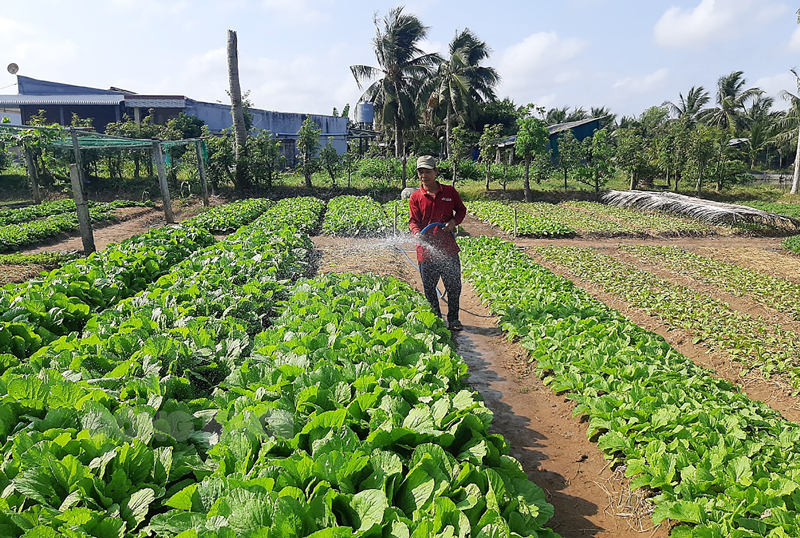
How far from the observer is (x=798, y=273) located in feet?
33.3

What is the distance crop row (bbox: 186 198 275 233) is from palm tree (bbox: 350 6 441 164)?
14557mm

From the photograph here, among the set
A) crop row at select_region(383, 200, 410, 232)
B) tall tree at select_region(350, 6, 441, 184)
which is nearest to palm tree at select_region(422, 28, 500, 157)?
tall tree at select_region(350, 6, 441, 184)

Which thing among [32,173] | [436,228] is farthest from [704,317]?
[32,173]

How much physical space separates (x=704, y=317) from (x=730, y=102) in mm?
42825

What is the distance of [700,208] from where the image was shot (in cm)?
1775

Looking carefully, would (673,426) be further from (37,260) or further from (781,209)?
(781,209)

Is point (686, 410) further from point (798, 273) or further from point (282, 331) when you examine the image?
point (798, 273)

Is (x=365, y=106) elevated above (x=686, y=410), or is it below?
above

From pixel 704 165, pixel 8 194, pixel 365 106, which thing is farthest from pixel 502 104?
pixel 8 194

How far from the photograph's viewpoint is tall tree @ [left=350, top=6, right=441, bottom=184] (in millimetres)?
29047

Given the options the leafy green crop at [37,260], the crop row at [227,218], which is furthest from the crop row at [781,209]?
the leafy green crop at [37,260]

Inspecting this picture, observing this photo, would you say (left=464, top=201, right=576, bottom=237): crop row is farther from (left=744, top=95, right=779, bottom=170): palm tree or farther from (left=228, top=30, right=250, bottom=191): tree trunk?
(left=744, top=95, right=779, bottom=170): palm tree

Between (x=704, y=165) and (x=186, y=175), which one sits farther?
(x=186, y=175)

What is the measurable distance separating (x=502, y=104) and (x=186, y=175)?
25.9 m
